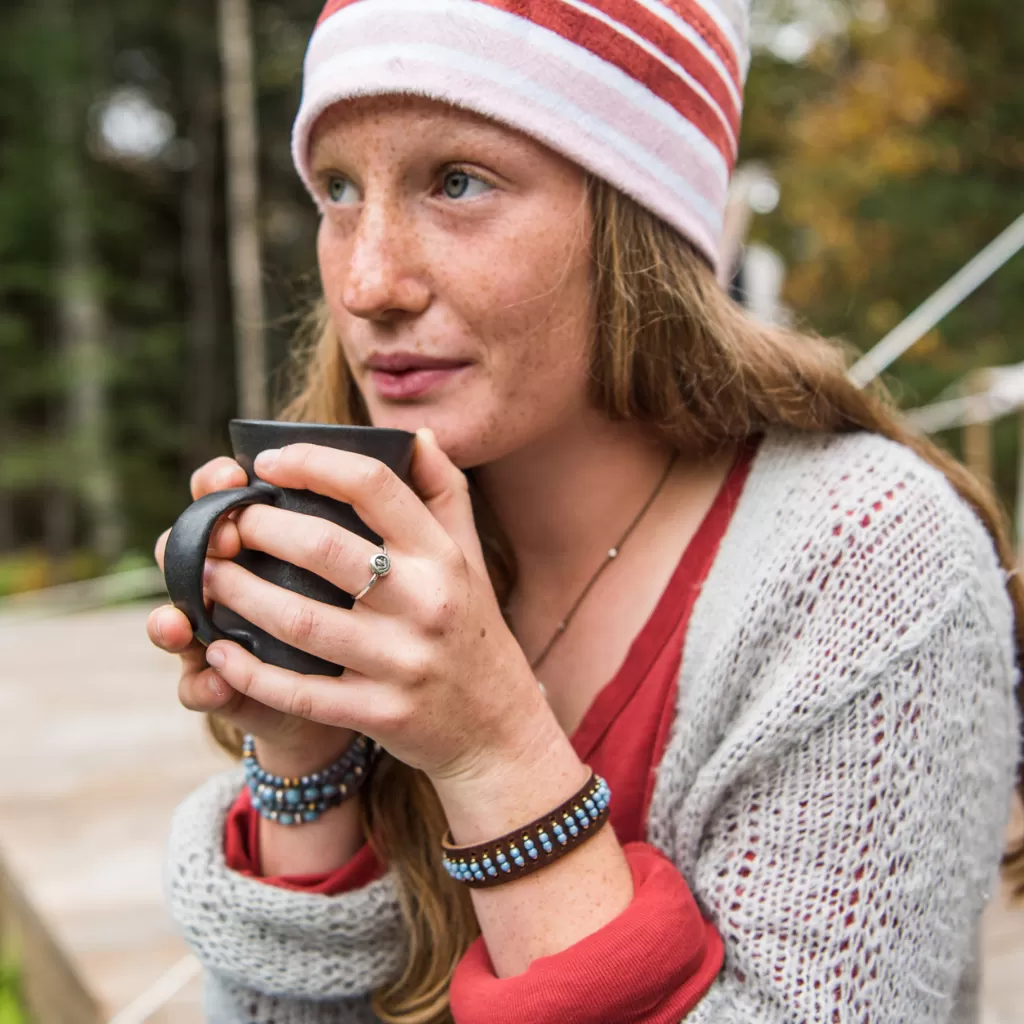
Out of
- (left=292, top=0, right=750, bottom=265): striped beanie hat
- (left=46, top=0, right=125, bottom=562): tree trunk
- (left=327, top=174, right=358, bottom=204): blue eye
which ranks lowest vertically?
(left=46, top=0, right=125, bottom=562): tree trunk

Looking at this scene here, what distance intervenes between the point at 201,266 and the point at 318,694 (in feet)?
42.0

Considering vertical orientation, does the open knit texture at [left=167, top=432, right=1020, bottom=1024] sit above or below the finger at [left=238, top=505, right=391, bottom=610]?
below

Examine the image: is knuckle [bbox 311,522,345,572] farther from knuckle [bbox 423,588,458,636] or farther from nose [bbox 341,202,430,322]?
nose [bbox 341,202,430,322]

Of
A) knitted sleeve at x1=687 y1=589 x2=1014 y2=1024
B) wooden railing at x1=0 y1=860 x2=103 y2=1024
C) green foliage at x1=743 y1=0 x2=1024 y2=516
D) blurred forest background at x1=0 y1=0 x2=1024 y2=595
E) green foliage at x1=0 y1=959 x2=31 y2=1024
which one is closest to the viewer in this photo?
knitted sleeve at x1=687 y1=589 x2=1014 y2=1024

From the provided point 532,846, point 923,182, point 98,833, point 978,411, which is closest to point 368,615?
point 532,846

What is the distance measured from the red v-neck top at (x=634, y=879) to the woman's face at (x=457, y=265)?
0.27 meters

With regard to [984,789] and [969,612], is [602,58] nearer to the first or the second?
[969,612]

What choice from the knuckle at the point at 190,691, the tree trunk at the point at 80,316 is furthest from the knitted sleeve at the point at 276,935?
the tree trunk at the point at 80,316

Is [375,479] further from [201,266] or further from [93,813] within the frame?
[201,266]

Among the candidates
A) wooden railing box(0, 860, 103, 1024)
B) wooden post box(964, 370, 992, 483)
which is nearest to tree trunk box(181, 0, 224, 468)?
wooden post box(964, 370, 992, 483)

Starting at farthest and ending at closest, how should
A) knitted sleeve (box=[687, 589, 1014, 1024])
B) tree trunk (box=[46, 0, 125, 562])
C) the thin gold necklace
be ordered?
tree trunk (box=[46, 0, 125, 562]) < the thin gold necklace < knitted sleeve (box=[687, 589, 1014, 1024])

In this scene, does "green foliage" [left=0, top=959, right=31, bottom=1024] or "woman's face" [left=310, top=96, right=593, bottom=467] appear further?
"green foliage" [left=0, top=959, right=31, bottom=1024]

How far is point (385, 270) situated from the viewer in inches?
38.4

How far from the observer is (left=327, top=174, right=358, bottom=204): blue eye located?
3.49 feet
